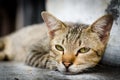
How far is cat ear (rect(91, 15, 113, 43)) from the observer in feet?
2.18

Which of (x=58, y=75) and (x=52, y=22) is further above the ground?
(x=52, y=22)

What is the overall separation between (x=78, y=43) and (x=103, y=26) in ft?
0.21

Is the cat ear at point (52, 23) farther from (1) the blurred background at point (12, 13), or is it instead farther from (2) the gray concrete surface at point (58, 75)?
(1) the blurred background at point (12, 13)

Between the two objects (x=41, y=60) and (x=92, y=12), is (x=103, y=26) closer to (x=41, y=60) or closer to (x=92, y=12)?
(x=92, y=12)

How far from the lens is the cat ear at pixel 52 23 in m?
0.70

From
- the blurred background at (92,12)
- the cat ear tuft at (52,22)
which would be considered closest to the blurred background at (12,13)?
the blurred background at (92,12)

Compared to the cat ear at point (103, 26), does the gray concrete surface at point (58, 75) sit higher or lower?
lower

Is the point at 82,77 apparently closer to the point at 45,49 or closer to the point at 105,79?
the point at 105,79

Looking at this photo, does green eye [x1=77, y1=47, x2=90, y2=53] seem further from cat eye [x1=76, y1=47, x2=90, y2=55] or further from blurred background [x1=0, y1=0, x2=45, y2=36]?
blurred background [x1=0, y1=0, x2=45, y2=36]

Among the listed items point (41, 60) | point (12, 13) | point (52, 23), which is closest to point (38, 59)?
point (41, 60)

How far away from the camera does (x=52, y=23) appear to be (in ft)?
2.34

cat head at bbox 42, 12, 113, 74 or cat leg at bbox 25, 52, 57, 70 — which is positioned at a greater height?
cat head at bbox 42, 12, 113, 74

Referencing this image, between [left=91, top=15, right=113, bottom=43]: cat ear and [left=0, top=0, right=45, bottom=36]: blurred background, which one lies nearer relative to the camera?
[left=91, top=15, right=113, bottom=43]: cat ear

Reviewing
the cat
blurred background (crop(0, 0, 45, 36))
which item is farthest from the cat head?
blurred background (crop(0, 0, 45, 36))
